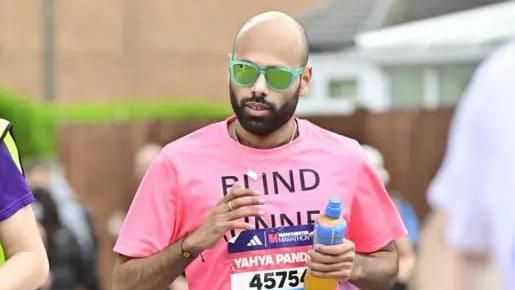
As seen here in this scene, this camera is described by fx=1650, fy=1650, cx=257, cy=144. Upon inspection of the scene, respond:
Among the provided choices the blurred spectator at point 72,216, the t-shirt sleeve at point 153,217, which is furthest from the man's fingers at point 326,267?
the blurred spectator at point 72,216

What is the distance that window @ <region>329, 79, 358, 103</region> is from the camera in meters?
23.4

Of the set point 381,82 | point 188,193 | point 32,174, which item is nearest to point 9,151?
point 188,193

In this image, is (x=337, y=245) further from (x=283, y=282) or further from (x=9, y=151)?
(x=9, y=151)

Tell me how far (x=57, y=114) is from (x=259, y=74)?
16.2 metres

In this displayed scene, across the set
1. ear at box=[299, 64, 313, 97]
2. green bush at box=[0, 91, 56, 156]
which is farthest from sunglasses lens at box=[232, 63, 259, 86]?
green bush at box=[0, 91, 56, 156]

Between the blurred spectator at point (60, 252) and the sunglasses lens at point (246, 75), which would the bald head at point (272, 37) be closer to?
the sunglasses lens at point (246, 75)

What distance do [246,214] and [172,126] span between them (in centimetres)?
1638

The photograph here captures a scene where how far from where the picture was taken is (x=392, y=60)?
2209cm

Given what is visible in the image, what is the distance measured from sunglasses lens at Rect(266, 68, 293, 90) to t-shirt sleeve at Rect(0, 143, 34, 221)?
77 centimetres

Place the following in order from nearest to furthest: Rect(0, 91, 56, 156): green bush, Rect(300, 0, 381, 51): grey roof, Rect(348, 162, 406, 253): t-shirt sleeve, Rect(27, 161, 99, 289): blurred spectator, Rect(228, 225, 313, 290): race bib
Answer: Rect(228, 225, 313, 290): race bib < Rect(348, 162, 406, 253): t-shirt sleeve < Rect(27, 161, 99, 289): blurred spectator < Rect(0, 91, 56, 156): green bush < Rect(300, 0, 381, 51): grey roof

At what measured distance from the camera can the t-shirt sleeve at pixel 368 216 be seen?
16.5 ft

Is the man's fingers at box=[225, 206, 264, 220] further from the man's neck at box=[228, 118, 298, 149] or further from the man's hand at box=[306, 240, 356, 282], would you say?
the man's neck at box=[228, 118, 298, 149]

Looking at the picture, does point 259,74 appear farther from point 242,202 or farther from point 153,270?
point 153,270

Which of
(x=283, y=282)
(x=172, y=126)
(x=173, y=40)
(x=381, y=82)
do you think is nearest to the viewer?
(x=283, y=282)
